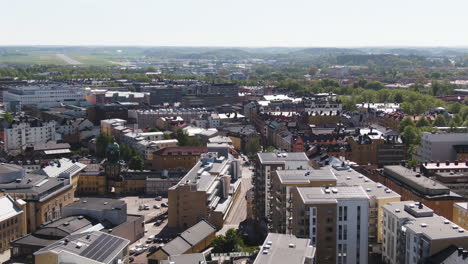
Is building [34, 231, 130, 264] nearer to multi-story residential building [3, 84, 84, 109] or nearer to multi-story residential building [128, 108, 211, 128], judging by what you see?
multi-story residential building [128, 108, 211, 128]

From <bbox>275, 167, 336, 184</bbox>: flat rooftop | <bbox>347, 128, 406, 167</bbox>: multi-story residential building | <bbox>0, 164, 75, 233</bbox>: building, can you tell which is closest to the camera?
<bbox>275, 167, 336, 184</bbox>: flat rooftop

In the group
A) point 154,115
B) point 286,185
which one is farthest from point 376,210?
point 154,115

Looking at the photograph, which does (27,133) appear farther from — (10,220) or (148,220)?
(10,220)

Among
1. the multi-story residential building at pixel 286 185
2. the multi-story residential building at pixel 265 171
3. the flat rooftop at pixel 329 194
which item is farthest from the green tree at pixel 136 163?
the flat rooftop at pixel 329 194

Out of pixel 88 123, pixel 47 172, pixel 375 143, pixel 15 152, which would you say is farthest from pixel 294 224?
pixel 88 123

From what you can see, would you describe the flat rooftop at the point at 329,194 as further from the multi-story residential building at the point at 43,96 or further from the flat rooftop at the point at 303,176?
the multi-story residential building at the point at 43,96

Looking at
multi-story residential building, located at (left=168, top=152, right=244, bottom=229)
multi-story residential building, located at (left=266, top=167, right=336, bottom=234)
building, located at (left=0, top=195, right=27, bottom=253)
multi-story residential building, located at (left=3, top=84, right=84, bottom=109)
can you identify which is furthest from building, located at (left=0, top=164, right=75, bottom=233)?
multi-story residential building, located at (left=3, top=84, right=84, bottom=109)

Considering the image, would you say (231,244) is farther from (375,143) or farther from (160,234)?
(375,143)

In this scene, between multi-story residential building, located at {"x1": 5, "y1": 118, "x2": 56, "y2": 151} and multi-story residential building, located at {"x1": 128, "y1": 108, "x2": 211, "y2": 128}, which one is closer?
multi-story residential building, located at {"x1": 5, "y1": 118, "x2": 56, "y2": 151}
